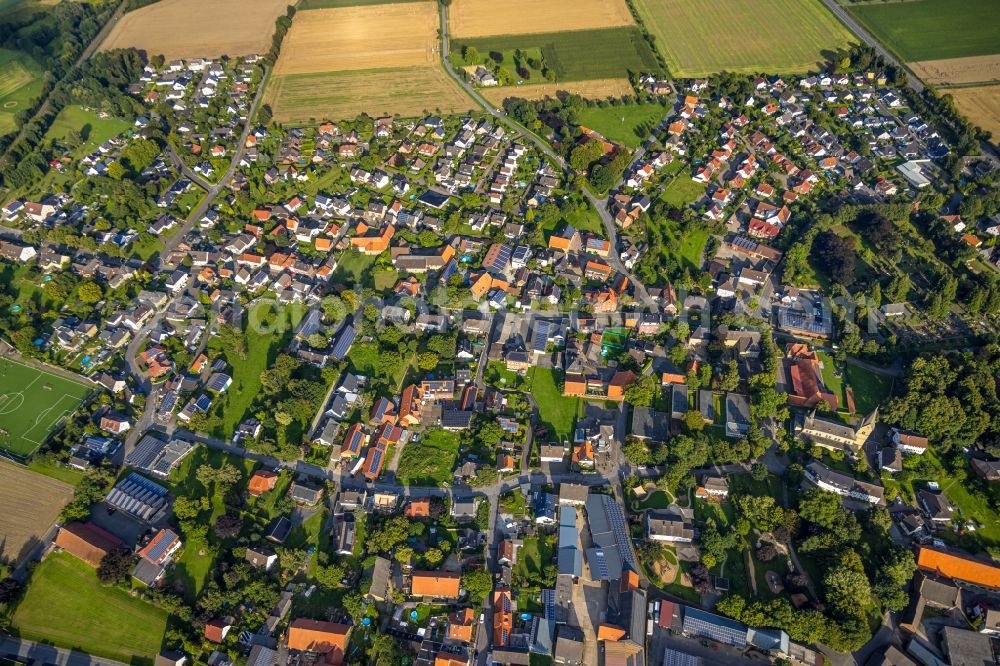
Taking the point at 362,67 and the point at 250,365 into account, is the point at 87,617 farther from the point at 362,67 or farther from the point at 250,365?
the point at 362,67

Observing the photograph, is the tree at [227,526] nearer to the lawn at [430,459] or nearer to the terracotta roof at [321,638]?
the terracotta roof at [321,638]

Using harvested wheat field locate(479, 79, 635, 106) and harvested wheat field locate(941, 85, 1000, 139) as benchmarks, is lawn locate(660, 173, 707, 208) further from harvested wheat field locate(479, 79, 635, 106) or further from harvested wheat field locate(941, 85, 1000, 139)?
harvested wheat field locate(941, 85, 1000, 139)

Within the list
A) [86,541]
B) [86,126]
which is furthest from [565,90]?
[86,541]

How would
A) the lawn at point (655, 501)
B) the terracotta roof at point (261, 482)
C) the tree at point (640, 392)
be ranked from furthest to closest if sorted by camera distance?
the tree at point (640, 392) → the terracotta roof at point (261, 482) → the lawn at point (655, 501)

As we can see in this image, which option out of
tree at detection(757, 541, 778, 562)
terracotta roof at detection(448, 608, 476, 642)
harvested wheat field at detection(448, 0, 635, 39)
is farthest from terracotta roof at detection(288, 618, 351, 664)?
harvested wheat field at detection(448, 0, 635, 39)

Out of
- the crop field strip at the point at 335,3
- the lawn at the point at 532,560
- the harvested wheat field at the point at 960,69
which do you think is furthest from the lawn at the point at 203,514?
the harvested wheat field at the point at 960,69

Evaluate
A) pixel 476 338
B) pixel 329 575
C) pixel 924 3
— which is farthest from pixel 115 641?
pixel 924 3
